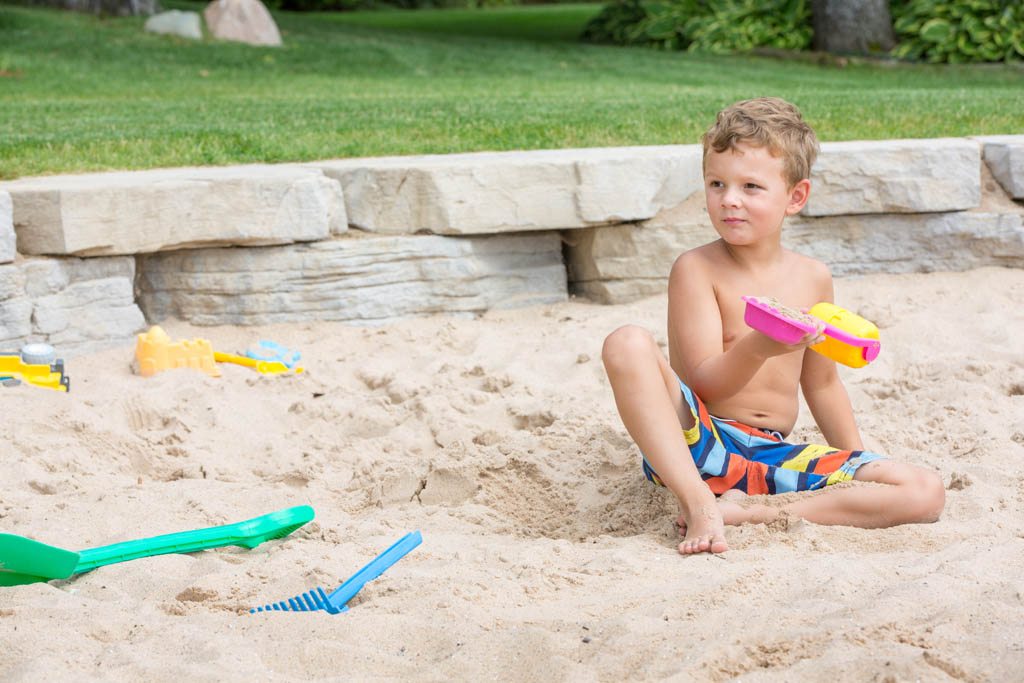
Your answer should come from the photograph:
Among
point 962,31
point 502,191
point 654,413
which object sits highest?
point 962,31

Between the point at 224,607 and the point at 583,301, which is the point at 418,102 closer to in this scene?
the point at 583,301

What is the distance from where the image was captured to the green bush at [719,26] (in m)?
12.8

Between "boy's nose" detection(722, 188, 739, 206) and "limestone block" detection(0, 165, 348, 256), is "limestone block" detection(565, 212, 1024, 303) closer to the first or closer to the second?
"limestone block" detection(0, 165, 348, 256)

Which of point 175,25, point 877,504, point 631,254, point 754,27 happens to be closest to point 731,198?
point 877,504

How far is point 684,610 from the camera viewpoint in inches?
75.3

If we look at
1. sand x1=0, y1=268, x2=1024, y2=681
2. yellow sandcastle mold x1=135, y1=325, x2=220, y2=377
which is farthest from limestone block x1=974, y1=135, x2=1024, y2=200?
yellow sandcastle mold x1=135, y1=325, x2=220, y2=377

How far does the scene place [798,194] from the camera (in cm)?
260

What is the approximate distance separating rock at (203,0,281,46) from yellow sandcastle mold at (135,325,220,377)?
937cm

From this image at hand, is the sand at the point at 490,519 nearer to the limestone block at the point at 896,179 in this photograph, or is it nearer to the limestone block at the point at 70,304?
the limestone block at the point at 70,304

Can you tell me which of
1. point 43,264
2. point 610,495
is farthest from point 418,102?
point 610,495

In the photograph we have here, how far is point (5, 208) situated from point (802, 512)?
2695 mm

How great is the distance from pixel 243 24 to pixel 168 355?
9693mm

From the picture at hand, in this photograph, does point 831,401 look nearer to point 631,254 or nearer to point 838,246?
point 631,254

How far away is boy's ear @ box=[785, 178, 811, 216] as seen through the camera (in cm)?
257
